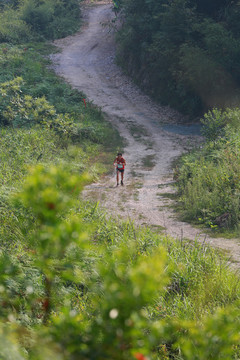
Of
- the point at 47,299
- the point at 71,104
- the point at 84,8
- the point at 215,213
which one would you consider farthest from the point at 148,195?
the point at 84,8

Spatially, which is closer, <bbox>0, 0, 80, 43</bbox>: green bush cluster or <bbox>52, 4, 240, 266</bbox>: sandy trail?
<bbox>52, 4, 240, 266</bbox>: sandy trail

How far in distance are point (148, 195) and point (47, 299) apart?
946 cm

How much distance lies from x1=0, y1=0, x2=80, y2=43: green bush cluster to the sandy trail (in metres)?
1.45

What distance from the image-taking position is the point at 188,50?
18875mm

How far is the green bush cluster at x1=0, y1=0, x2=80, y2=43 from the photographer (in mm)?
30625

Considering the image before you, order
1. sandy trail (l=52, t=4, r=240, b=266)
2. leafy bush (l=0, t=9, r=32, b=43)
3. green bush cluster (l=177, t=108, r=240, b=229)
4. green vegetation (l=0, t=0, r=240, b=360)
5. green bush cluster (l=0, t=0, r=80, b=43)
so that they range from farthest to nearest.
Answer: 1. green bush cluster (l=0, t=0, r=80, b=43)
2. leafy bush (l=0, t=9, r=32, b=43)
3. sandy trail (l=52, t=4, r=240, b=266)
4. green bush cluster (l=177, t=108, r=240, b=229)
5. green vegetation (l=0, t=0, r=240, b=360)

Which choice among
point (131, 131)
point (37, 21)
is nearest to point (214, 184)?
point (131, 131)

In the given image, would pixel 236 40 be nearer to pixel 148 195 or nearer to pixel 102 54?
pixel 148 195

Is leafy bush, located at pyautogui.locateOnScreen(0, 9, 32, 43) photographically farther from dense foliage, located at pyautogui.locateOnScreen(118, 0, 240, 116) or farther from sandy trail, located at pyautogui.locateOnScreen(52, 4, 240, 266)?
dense foliage, located at pyautogui.locateOnScreen(118, 0, 240, 116)

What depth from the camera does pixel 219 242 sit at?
22.6 feet

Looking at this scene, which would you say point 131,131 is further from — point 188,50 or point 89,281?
point 89,281

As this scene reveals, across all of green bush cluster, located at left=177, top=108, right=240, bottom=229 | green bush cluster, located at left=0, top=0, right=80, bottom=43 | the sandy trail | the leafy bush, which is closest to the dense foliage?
the sandy trail

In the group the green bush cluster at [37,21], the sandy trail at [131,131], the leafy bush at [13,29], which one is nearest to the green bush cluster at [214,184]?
the sandy trail at [131,131]

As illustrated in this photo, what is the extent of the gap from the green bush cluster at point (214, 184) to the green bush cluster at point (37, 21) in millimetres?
23487
